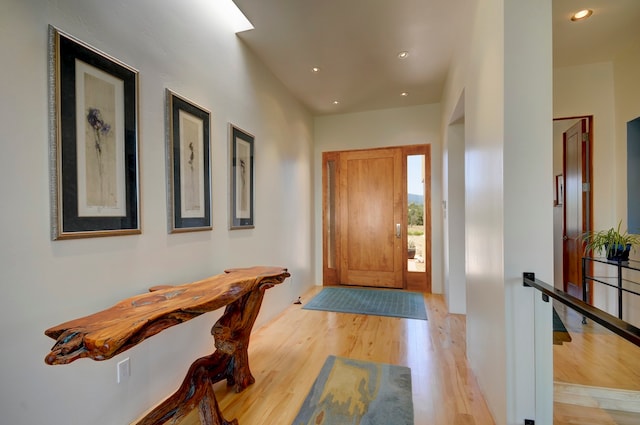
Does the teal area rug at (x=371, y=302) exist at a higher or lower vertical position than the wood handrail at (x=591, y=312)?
lower

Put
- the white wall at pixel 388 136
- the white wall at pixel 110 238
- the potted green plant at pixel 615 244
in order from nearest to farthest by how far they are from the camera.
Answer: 1. the white wall at pixel 110 238
2. the potted green plant at pixel 615 244
3. the white wall at pixel 388 136

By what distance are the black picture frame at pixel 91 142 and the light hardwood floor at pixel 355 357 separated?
1.28 metres

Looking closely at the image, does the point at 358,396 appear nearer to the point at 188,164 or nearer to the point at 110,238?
the point at 110,238

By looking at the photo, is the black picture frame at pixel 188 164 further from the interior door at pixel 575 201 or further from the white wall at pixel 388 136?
the interior door at pixel 575 201

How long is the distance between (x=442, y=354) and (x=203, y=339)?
2.00 m

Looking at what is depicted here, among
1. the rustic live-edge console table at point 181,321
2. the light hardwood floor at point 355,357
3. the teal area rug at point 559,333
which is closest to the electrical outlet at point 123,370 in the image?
the rustic live-edge console table at point 181,321

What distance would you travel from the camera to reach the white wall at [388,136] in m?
4.07

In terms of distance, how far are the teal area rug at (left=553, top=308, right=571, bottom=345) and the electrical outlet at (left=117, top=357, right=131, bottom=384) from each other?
3102mm

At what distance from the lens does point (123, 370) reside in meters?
1.46

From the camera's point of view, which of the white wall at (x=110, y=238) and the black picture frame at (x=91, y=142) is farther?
the black picture frame at (x=91, y=142)

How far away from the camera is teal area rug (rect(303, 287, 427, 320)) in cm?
329

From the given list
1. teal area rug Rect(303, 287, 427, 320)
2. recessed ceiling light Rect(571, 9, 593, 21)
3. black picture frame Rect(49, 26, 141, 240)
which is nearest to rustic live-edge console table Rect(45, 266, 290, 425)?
black picture frame Rect(49, 26, 141, 240)

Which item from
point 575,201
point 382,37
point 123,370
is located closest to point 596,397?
point 575,201

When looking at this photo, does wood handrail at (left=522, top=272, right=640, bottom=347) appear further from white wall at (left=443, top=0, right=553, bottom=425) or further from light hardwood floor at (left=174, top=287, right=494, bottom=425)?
light hardwood floor at (left=174, top=287, right=494, bottom=425)
